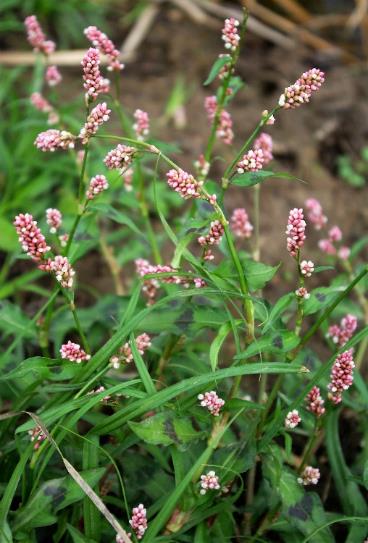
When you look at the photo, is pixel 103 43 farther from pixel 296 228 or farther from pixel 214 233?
pixel 296 228

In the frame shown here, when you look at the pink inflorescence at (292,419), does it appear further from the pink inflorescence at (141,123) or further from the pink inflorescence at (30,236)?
the pink inflorescence at (141,123)

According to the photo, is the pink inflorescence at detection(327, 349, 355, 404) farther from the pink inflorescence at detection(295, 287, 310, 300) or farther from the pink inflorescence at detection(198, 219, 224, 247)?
the pink inflorescence at detection(198, 219, 224, 247)

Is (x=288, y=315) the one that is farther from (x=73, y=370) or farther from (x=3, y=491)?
(x=3, y=491)

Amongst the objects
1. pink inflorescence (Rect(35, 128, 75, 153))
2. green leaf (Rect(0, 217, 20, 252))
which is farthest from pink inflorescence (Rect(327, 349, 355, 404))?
green leaf (Rect(0, 217, 20, 252))

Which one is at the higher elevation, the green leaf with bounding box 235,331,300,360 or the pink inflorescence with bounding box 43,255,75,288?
the pink inflorescence with bounding box 43,255,75,288

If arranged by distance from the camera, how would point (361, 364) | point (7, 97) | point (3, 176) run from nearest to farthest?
point (361, 364) < point (3, 176) < point (7, 97)

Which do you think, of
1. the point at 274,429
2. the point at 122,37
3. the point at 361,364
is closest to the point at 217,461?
the point at 274,429

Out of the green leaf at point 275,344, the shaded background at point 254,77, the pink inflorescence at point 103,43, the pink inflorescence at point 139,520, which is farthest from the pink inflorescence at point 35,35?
the pink inflorescence at point 139,520
